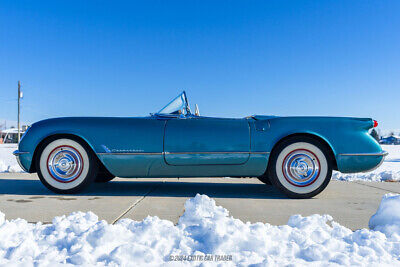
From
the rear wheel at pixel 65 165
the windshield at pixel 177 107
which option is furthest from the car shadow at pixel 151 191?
the windshield at pixel 177 107

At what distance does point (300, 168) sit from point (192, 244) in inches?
79.0

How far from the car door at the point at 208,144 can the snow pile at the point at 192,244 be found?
1.36 meters

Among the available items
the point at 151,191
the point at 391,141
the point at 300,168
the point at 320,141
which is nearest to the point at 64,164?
the point at 151,191

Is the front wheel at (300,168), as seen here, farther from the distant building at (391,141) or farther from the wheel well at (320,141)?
the distant building at (391,141)

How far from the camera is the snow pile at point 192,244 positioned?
1543mm

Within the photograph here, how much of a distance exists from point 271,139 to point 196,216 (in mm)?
1494

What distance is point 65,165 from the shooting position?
11.5ft

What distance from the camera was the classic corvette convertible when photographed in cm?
338

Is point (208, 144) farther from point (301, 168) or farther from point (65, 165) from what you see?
point (65, 165)

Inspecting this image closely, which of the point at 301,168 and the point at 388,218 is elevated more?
the point at 301,168

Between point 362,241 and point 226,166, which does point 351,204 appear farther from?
point 362,241

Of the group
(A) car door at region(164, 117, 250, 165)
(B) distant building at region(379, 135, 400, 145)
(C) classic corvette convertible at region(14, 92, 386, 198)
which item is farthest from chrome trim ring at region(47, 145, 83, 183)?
(B) distant building at region(379, 135, 400, 145)

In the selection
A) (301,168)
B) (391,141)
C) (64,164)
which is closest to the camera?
(301,168)

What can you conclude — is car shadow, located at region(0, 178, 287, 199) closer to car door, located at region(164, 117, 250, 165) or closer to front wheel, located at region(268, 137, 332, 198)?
front wheel, located at region(268, 137, 332, 198)
